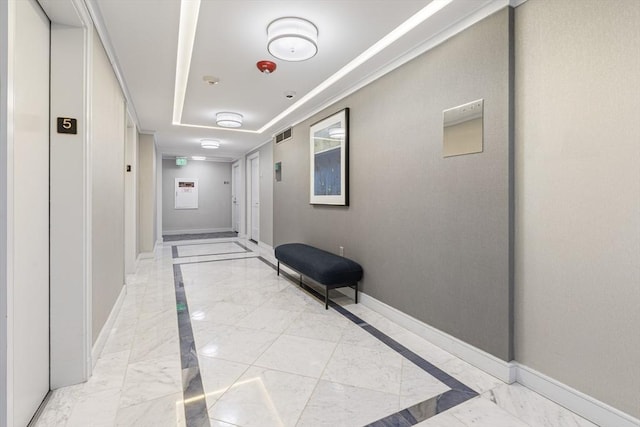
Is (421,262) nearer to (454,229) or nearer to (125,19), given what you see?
(454,229)

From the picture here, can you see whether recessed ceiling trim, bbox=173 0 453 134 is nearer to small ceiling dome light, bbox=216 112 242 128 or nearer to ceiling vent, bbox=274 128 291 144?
small ceiling dome light, bbox=216 112 242 128

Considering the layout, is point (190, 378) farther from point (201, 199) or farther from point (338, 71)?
point (201, 199)

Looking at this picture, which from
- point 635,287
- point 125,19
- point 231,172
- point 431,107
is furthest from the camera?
point 231,172

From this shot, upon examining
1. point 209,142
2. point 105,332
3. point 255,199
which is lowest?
point 105,332

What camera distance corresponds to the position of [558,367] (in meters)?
1.79

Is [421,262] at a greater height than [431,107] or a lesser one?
lesser

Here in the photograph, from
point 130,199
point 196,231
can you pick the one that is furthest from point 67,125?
point 196,231

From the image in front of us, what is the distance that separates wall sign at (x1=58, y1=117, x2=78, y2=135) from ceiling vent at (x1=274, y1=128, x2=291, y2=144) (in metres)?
3.76

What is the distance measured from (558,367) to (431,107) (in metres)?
1.99

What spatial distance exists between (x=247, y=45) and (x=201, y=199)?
829 centimetres

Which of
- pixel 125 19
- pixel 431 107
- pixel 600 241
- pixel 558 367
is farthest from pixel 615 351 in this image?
pixel 125 19

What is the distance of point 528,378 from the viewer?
193 centimetres

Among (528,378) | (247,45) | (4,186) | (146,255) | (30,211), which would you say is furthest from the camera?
(146,255)

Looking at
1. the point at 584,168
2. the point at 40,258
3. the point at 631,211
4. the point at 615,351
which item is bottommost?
the point at 615,351
